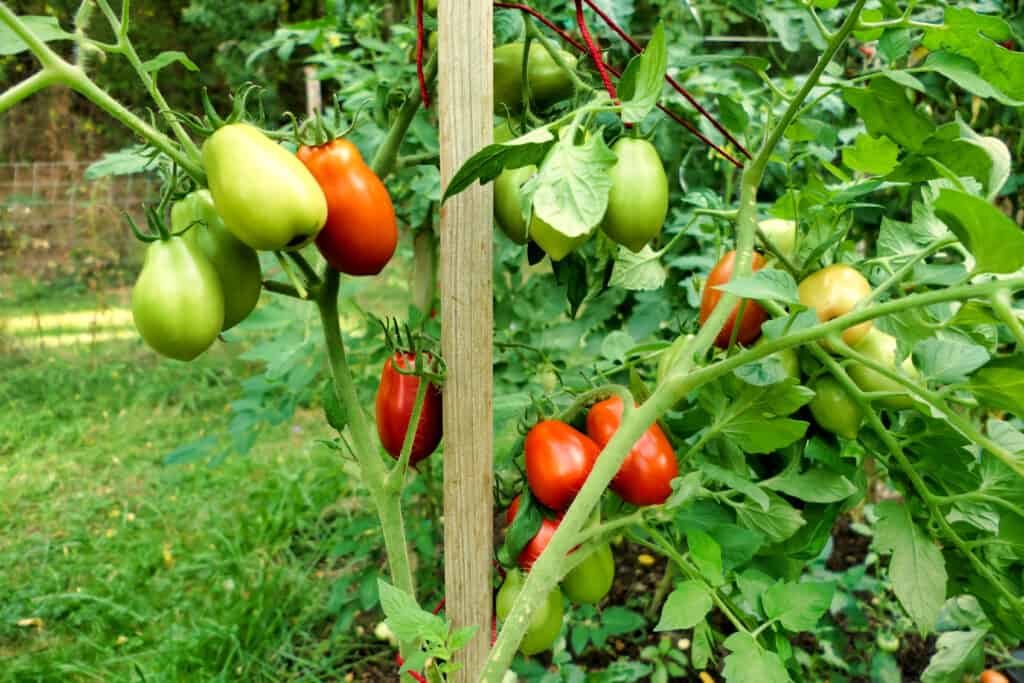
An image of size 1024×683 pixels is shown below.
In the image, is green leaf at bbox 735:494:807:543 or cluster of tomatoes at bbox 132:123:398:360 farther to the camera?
green leaf at bbox 735:494:807:543

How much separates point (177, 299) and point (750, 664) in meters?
0.60

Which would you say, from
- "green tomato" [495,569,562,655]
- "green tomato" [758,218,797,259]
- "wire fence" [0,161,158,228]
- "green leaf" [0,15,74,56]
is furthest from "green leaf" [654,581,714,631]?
"wire fence" [0,161,158,228]

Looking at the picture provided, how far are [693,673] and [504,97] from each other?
4.38 ft

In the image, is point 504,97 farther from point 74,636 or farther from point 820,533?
point 74,636

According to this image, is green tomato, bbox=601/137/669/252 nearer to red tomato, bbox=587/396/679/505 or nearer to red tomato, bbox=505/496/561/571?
red tomato, bbox=587/396/679/505

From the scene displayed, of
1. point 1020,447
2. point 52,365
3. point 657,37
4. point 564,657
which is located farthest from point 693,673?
point 52,365

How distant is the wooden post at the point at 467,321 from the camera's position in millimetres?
720

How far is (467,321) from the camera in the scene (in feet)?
2.53

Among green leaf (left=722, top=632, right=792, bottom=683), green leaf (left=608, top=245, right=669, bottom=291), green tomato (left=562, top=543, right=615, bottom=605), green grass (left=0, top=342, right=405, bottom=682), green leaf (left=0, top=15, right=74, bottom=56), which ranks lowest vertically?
green grass (left=0, top=342, right=405, bottom=682)

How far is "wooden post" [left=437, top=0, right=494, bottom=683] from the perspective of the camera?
720 millimetres

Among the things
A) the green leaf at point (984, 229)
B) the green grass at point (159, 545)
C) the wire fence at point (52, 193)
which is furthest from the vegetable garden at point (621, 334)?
the wire fence at point (52, 193)

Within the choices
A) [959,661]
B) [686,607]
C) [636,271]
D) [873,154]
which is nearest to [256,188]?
[636,271]

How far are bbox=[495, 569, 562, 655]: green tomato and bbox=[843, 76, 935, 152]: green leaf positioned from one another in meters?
0.58

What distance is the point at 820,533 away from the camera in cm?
84
